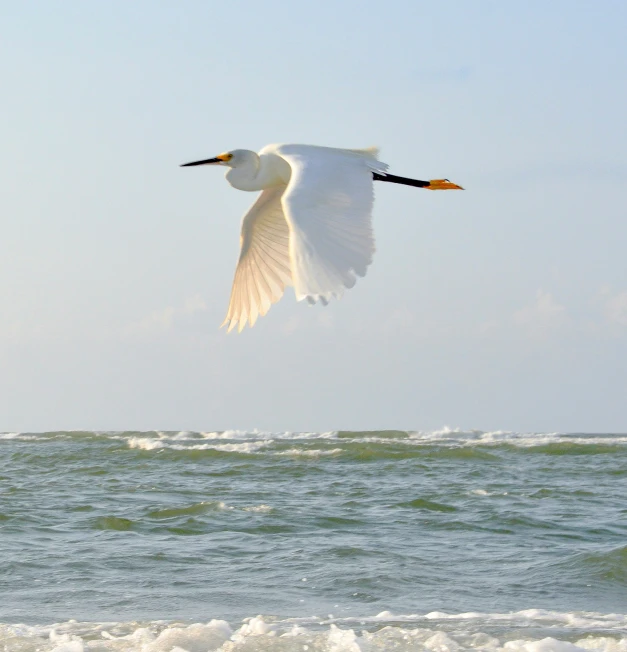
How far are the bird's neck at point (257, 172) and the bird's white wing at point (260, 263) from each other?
24 centimetres

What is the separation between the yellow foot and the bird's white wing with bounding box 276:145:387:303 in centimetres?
132

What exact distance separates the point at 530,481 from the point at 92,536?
22.7ft

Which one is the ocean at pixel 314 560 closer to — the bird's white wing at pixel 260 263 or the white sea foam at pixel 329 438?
the bird's white wing at pixel 260 263

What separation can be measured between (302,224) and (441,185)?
215 cm

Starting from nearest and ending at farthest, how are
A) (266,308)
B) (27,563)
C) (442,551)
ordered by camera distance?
(266,308), (27,563), (442,551)

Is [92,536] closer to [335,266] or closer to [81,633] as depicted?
[81,633]

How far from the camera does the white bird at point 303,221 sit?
3.37 m

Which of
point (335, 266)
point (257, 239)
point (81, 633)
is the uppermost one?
point (257, 239)

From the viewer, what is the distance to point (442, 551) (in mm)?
8586

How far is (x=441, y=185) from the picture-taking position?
5.57 metres

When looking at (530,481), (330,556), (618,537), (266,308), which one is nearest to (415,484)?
(530,481)

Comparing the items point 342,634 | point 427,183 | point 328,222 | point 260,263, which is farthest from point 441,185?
point 342,634

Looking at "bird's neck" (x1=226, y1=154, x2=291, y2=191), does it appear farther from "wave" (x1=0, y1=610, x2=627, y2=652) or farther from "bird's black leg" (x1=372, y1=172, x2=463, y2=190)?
"wave" (x1=0, y1=610, x2=627, y2=652)

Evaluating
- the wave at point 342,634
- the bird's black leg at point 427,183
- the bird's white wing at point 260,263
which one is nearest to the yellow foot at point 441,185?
the bird's black leg at point 427,183
